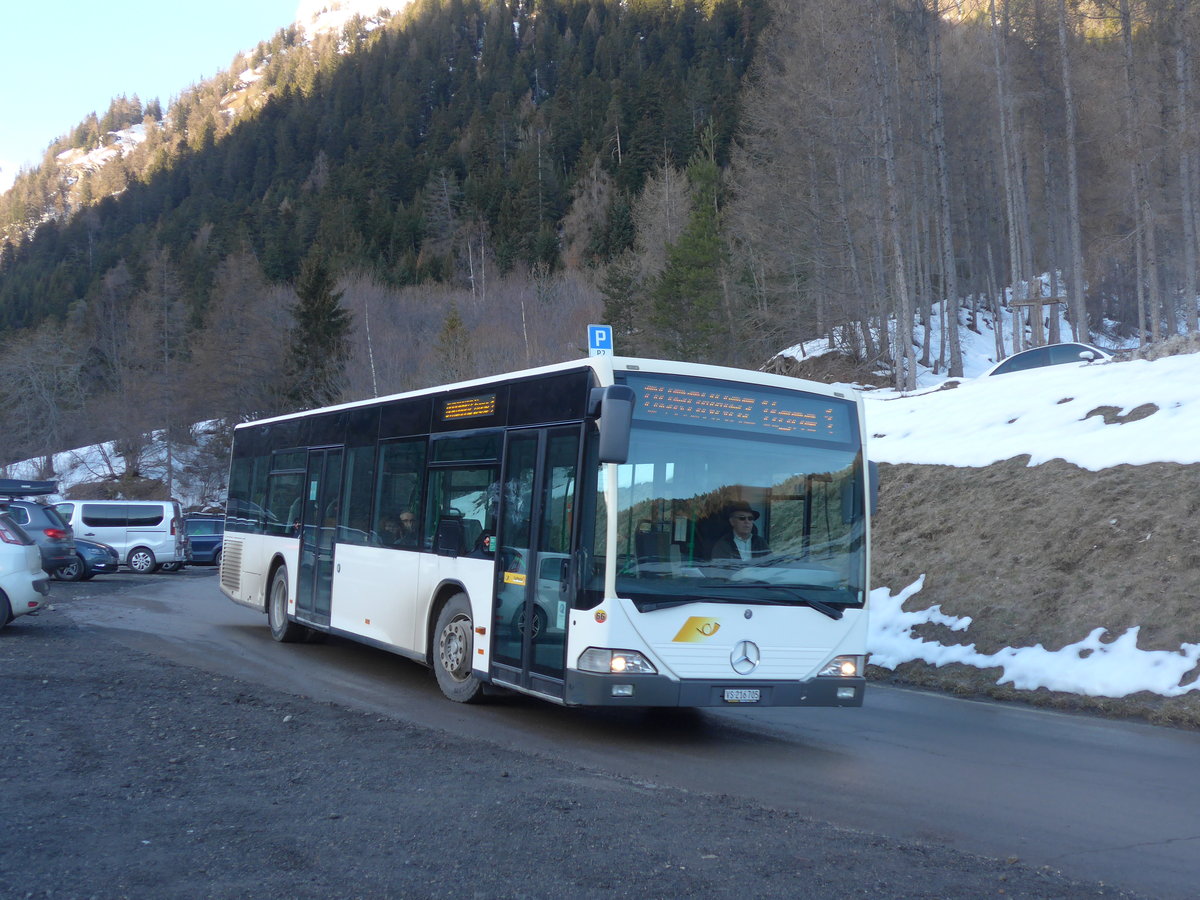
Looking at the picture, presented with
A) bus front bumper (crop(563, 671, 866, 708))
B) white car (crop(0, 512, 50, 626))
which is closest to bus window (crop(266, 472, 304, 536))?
white car (crop(0, 512, 50, 626))

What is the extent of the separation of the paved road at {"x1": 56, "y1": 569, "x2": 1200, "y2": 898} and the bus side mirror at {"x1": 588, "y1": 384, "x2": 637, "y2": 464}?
2202 millimetres

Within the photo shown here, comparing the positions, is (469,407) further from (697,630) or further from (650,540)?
(697,630)

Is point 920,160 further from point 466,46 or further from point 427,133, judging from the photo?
point 466,46

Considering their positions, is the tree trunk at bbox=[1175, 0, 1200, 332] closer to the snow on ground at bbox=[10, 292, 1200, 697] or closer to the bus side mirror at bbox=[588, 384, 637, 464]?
the snow on ground at bbox=[10, 292, 1200, 697]

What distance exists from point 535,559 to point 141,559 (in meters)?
25.6

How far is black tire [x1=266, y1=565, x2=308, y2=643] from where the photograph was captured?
589 inches

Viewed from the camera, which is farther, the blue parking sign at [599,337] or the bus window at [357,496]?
the blue parking sign at [599,337]

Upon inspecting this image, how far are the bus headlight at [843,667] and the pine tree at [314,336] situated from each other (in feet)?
174

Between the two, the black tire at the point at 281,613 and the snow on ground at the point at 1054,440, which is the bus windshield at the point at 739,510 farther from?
the black tire at the point at 281,613

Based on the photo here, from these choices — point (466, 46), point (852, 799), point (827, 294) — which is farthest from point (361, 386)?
point (466, 46)

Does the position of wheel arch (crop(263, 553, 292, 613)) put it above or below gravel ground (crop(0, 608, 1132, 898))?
above

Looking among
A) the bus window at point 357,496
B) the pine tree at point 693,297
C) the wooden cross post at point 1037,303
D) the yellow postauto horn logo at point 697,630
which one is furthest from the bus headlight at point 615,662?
the pine tree at point 693,297

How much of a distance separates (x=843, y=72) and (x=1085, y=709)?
88.3 feet

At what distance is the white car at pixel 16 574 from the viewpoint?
1491 cm
